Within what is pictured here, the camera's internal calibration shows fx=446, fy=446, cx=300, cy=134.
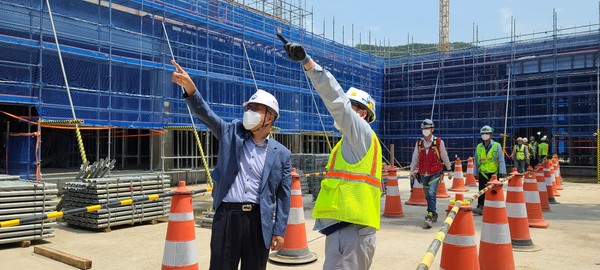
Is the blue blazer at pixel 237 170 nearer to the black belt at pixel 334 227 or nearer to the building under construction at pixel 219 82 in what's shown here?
the black belt at pixel 334 227

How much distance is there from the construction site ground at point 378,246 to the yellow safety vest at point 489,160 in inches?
39.9

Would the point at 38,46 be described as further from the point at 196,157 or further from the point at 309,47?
the point at 309,47

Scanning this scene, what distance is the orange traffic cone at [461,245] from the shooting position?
3.57m

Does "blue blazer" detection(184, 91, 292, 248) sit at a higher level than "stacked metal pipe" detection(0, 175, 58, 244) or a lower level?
higher

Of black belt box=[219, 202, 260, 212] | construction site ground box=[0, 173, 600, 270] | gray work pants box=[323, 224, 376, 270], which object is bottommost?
construction site ground box=[0, 173, 600, 270]

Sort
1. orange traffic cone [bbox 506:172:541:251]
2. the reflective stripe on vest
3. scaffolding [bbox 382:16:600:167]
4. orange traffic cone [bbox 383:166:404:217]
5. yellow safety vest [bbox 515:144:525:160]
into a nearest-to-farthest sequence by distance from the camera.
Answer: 1. orange traffic cone [bbox 506:172:541:251]
2. the reflective stripe on vest
3. orange traffic cone [bbox 383:166:404:217]
4. yellow safety vest [bbox 515:144:525:160]
5. scaffolding [bbox 382:16:600:167]

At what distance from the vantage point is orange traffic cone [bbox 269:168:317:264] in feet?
18.5

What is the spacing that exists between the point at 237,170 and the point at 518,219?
189 inches

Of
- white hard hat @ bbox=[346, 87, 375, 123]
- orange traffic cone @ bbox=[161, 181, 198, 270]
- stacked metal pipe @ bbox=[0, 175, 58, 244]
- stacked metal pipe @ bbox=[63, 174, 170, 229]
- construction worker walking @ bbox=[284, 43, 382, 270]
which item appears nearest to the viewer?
construction worker walking @ bbox=[284, 43, 382, 270]

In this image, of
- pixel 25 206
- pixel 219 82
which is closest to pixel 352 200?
pixel 25 206

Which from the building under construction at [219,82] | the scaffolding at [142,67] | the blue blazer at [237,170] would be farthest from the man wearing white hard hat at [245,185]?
the scaffolding at [142,67]

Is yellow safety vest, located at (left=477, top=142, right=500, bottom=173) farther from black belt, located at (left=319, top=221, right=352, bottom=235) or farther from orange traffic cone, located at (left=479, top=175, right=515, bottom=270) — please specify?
black belt, located at (left=319, top=221, right=352, bottom=235)

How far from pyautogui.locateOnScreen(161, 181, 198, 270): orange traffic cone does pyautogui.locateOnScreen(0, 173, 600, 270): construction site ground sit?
182 centimetres

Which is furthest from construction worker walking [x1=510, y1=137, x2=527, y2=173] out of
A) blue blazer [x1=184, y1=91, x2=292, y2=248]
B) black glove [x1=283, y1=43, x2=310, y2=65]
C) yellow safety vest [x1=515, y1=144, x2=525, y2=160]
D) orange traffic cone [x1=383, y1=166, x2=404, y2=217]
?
black glove [x1=283, y1=43, x2=310, y2=65]
